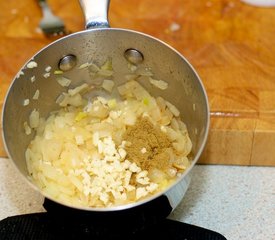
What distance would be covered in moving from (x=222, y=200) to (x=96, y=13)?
33 cm

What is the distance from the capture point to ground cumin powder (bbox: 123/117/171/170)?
732mm

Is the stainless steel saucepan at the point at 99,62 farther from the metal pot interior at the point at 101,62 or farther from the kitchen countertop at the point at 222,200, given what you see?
the kitchen countertop at the point at 222,200

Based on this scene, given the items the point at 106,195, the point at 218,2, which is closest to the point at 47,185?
the point at 106,195

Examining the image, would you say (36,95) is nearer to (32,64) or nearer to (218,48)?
(32,64)

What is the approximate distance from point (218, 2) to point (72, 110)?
0.36 meters

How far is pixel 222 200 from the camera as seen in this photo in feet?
2.62

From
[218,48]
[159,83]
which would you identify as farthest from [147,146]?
[218,48]

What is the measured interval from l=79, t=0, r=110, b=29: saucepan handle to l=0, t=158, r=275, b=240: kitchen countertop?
27 centimetres

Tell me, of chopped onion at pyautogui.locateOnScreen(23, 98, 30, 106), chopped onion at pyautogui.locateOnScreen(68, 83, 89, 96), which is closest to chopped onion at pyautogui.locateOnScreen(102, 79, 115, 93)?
chopped onion at pyautogui.locateOnScreen(68, 83, 89, 96)

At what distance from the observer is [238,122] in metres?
0.80

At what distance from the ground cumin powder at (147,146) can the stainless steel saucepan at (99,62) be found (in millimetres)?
42

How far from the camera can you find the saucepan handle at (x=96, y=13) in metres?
0.75

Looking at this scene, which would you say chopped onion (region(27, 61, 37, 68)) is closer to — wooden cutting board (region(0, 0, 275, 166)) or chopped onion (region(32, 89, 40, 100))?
chopped onion (region(32, 89, 40, 100))

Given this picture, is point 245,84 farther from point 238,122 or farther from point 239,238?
point 239,238
